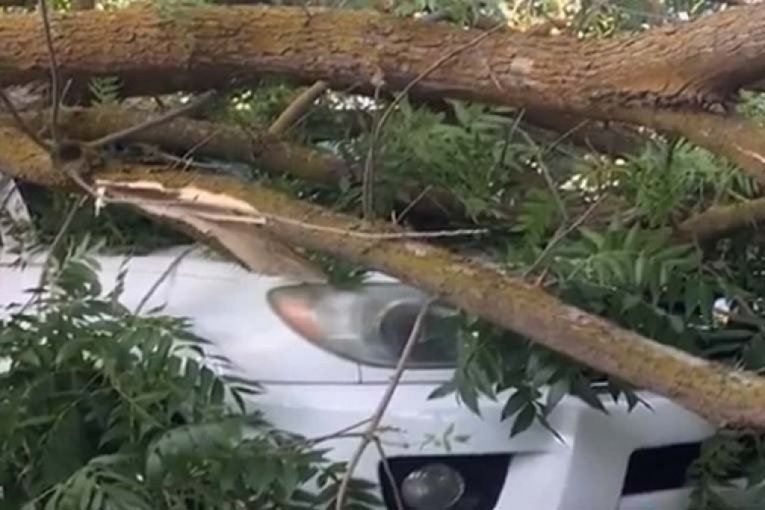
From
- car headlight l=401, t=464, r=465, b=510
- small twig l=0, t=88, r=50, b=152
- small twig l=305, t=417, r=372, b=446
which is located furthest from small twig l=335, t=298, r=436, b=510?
small twig l=0, t=88, r=50, b=152

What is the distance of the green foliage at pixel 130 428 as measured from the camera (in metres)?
2.09

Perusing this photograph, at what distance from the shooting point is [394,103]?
7.70 ft

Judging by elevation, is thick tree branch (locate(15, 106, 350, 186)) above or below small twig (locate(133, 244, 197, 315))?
above

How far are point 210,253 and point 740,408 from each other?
0.98 meters

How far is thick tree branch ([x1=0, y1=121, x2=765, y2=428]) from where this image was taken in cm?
187

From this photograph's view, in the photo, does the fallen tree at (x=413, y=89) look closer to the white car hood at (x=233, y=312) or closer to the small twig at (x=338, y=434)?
the white car hood at (x=233, y=312)

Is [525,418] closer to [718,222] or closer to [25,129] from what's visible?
[718,222]

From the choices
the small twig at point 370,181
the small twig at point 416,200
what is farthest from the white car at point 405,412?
the small twig at point 416,200

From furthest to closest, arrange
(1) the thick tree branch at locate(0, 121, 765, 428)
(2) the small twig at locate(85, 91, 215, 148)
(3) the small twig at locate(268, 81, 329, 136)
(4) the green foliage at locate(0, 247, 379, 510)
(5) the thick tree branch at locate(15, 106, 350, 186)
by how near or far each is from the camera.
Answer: (3) the small twig at locate(268, 81, 329, 136) → (5) the thick tree branch at locate(15, 106, 350, 186) → (2) the small twig at locate(85, 91, 215, 148) → (4) the green foliage at locate(0, 247, 379, 510) → (1) the thick tree branch at locate(0, 121, 765, 428)

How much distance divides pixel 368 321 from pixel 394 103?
1.10 ft

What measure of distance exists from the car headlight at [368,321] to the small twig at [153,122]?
0.36m

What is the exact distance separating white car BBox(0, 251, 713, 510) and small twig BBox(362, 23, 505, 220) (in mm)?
136

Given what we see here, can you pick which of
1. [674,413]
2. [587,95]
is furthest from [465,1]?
[674,413]

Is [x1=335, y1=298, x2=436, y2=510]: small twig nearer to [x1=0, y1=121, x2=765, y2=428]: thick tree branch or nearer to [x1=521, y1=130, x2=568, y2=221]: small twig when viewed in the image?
[x1=0, y1=121, x2=765, y2=428]: thick tree branch
